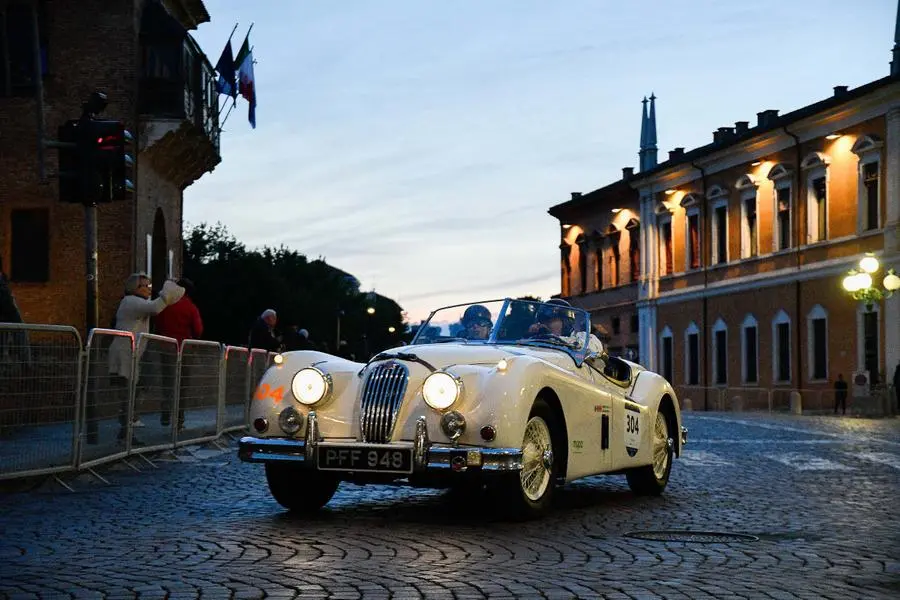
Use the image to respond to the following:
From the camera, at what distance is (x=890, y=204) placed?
138 feet

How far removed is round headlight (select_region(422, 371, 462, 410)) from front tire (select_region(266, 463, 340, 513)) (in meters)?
1.06

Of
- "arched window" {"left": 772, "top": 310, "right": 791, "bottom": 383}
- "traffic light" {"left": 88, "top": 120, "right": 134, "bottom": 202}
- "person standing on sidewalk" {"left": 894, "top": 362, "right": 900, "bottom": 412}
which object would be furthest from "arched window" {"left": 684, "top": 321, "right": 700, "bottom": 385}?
"traffic light" {"left": 88, "top": 120, "right": 134, "bottom": 202}

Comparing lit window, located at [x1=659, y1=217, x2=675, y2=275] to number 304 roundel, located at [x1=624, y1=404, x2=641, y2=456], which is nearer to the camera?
number 304 roundel, located at [x1=624, y1=404, x2=641, y2=456]

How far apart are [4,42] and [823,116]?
86.4 feet

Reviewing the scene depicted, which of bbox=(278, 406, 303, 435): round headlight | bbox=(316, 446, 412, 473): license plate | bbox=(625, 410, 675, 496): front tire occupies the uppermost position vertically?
bbox=(278, 406, 303, 435): round headlight

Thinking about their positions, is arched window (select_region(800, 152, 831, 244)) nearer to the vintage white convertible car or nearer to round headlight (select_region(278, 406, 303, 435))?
the vintage white convertible car

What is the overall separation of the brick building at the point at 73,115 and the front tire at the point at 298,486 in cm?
2160

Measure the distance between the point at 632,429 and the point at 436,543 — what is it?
3403 millimetres

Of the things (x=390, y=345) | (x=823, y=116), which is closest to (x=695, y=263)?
(x=823, y=116)

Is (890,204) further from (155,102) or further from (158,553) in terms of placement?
(158,553)

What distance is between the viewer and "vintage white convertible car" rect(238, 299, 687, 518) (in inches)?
367

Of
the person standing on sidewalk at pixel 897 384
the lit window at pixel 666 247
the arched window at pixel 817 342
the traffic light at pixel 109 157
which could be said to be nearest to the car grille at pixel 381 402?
the traffic light at pixel 109 157

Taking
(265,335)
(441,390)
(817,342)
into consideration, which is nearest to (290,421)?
(441,390)

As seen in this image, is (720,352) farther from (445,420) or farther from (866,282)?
(445,420)
